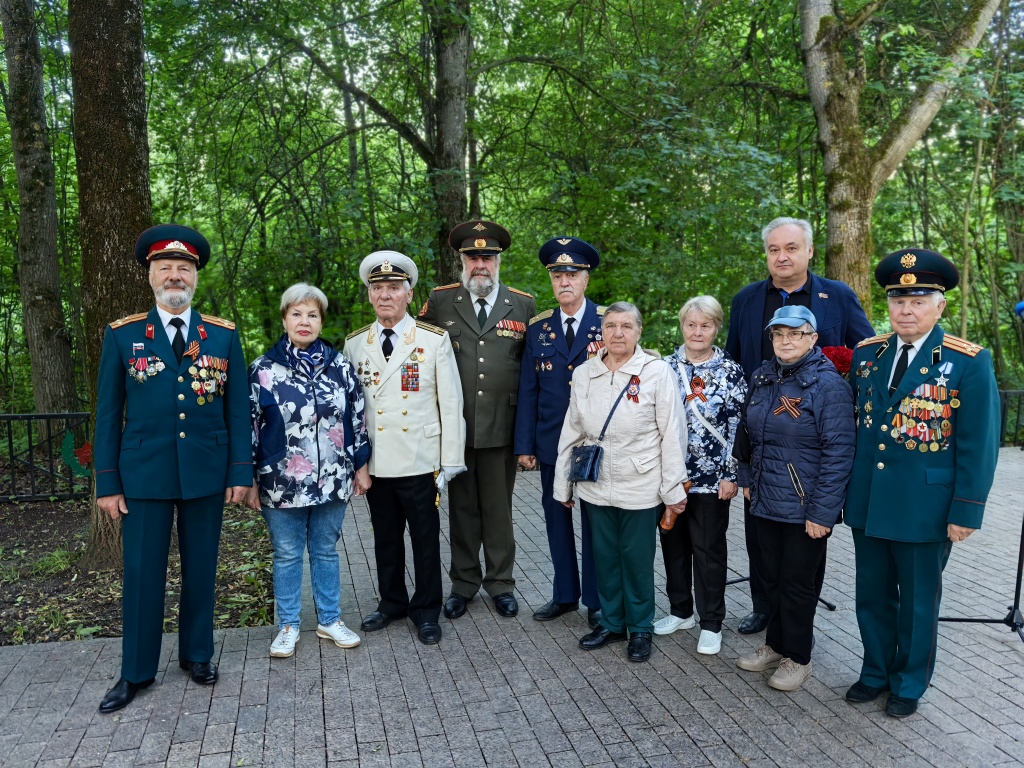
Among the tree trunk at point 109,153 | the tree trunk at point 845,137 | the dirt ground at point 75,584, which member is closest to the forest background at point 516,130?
the tree trunk at point 845,137

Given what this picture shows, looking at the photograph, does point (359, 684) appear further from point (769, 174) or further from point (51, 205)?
point (51, 205)

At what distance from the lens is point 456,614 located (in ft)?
14.9

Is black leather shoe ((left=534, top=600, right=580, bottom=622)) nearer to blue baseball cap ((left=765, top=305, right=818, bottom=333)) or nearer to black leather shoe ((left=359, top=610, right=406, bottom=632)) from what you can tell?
black leather shoe ((left=359, top=610, right=406, bottom=632))

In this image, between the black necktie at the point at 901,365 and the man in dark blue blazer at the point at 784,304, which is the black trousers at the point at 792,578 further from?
the black necktie at the point at 901,365

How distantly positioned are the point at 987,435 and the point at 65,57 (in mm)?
8967

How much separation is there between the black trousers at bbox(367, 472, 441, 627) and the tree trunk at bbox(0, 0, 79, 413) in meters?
6.38

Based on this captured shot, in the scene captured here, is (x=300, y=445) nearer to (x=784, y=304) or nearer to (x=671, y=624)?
(x=671, y=624)

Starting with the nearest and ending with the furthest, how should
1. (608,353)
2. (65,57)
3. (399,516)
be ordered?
(608,353) < (399,516) < (65,57)

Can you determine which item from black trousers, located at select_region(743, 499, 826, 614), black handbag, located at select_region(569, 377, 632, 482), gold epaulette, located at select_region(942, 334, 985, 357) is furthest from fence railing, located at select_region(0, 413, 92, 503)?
gold epaulette, located at select_region(942, 334, 985, 357)

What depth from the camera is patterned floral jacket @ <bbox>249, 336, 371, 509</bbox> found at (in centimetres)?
384

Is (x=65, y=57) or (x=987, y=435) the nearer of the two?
(x=987, y=435)

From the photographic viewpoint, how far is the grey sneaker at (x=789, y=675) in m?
3.65

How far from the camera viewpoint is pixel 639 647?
4012 millimetres

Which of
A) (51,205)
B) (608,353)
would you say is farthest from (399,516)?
(51,205)
